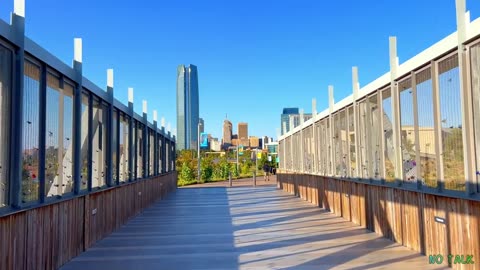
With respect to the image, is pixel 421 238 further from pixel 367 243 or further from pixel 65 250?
pixel 65 250

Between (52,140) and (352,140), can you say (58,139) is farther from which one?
(352,140)

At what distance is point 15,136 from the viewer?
440 cm

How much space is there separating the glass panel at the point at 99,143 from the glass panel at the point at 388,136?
508 cm

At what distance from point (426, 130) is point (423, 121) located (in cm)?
15

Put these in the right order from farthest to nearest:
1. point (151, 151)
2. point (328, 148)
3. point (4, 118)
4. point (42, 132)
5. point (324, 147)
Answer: point (151, 151) → point (324, 147) → point (328, 148) → point (42, 132) → point (4, 118)

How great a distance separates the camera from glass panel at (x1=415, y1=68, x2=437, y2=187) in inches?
229

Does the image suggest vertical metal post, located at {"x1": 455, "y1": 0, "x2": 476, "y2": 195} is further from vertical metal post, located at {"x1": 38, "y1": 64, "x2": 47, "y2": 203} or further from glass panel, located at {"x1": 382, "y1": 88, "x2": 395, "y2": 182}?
vertical metal post, located at {"x1": 38, "y1": 64, "x2": 47, "y2": 203}

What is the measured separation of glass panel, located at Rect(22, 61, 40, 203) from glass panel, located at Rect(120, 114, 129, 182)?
16.1ft

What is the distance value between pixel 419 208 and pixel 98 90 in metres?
5.60

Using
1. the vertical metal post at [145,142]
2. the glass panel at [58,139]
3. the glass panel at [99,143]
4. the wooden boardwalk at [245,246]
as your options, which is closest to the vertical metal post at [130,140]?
the wooden boardwalk at [245,246]

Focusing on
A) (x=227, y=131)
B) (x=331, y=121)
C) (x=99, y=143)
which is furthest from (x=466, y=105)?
(x=227, y=131)

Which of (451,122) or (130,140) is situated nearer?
(451,122)

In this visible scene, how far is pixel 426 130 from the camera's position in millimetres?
6031

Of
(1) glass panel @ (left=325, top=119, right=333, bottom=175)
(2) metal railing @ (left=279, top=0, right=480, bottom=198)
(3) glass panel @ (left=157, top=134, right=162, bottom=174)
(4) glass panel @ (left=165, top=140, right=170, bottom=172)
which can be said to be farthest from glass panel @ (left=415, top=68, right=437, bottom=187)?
(4) glass panel @ (left=165, top=140, right=170, bottom=172)
